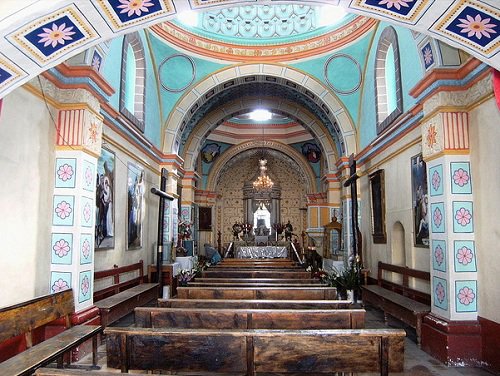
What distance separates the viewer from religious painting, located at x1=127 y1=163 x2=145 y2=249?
8.93 m

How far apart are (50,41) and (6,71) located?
1.50 feet

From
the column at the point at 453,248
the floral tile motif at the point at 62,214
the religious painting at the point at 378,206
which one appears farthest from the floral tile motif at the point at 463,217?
the floral tile motif at the point at 62,214

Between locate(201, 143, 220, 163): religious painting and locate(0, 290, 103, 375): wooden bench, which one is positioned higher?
locate(201, 143, 220, 163): religious painting

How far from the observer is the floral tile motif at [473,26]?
133 inches

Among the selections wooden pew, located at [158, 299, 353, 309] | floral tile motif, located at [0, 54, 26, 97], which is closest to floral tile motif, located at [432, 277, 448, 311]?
wooden pew, located at [158, 299, 353, 309]

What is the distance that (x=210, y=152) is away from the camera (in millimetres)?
20250

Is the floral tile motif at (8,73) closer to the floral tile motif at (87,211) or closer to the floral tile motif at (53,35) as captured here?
the floral tile motif at (53,35)

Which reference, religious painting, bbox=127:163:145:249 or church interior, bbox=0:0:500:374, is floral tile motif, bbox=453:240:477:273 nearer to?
church interior, bbox=0:0:500:374

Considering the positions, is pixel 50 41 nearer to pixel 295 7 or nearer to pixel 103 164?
pixel 103 164

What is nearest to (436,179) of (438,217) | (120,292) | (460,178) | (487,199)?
(460,178)

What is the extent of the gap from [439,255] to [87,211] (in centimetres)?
509

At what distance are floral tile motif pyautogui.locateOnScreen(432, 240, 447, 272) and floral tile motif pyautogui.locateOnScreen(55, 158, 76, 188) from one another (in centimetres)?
522

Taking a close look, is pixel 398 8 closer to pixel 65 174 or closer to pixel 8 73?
pixel 8 73

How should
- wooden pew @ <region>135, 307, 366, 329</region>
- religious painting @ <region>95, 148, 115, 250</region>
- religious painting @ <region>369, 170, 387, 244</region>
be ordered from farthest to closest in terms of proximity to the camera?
religious painting @ <region>369, 170, 387, 244</region>, religious painting @ <region>95, 148, 115, 250</region>, wooden pew @ <region>135, 307, 366, 329</region>
